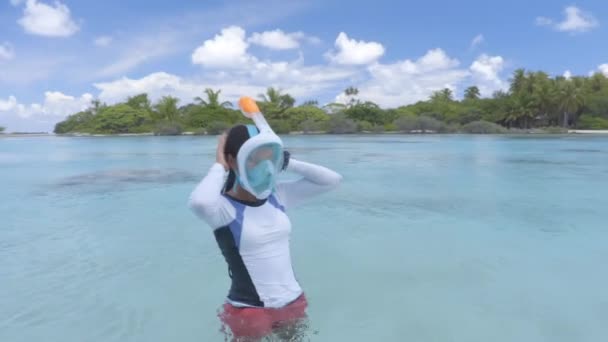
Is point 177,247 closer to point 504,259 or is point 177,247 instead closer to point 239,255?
point 504,259

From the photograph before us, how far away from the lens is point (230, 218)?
1781 mm

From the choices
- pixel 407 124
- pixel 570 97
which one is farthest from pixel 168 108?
pixel 570 97

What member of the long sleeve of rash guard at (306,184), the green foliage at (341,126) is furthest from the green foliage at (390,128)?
the long sleeve of rash guard at (306,184)

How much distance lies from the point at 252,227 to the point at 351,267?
3169mm

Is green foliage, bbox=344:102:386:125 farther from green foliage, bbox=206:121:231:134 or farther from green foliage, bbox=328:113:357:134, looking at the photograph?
green foliage, bbox=206:121:231:134

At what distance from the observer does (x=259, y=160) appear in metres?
1.73

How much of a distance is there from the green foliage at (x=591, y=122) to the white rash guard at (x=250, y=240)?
5066cm

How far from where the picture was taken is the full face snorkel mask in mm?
1691

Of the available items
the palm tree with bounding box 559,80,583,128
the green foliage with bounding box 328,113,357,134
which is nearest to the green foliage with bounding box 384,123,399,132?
the green foliage with bounding box 328,113,357,134

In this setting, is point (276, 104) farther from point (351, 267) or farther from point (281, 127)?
point (351, 267)

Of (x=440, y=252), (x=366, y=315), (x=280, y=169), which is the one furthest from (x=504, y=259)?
(x=280, y=169)

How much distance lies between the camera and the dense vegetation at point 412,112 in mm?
46844

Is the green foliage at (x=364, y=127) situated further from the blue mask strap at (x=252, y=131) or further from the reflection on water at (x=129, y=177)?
the blue mask strap at (x=252, y=131)

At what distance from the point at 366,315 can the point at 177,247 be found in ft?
9.25
